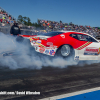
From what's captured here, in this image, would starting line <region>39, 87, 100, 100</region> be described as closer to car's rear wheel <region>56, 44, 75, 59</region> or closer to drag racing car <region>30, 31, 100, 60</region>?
drag racing car <region>30, 31, 100, 60</region>

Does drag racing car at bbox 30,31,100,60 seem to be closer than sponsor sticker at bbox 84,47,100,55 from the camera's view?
Yes

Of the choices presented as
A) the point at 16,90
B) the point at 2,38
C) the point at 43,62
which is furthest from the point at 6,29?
the point at 16,90

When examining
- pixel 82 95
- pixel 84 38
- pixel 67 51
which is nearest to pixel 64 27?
pixel 84 38

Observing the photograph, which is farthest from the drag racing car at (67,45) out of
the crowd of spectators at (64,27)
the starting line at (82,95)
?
the crowd of spectators at (64,27)

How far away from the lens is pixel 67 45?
5.44 m

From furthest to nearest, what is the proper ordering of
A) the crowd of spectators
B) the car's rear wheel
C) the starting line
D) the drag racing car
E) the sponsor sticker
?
the crowd of spectators → the sponsor sticker → the car's rear wheel → the drag racing car → the starting line

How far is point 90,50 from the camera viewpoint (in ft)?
19.5

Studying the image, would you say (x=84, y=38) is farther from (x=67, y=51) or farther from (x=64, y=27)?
(x=64, y=27)

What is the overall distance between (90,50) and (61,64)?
1.57 metres

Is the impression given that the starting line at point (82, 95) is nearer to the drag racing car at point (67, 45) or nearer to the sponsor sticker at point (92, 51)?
the drag racing car at point (67, 45)

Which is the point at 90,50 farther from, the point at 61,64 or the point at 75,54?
the point at 61,64

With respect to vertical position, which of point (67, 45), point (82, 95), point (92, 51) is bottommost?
point (82, 95)

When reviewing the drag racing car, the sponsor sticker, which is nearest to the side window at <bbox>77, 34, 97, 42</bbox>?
the drag racing car

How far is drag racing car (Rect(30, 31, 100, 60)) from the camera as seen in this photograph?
16.7 ft
